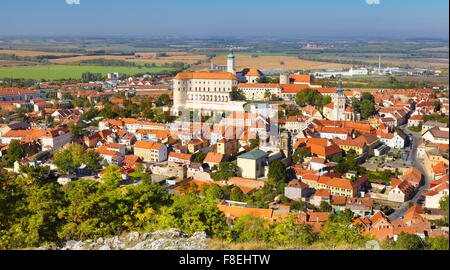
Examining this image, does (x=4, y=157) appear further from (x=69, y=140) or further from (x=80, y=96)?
(x=80, y=96)

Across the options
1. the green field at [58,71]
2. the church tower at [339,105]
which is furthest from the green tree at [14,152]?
the green field at [58,71]

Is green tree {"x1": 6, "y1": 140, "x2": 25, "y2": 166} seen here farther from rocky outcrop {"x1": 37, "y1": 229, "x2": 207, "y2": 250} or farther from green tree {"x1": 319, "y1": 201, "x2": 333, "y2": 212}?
rocky outcrop {"x1": 37, "y1": 229, "x2": 207, "y2": 250}

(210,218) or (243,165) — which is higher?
(210,218)

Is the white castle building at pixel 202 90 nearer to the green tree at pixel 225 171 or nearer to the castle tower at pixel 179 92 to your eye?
the castle tower at pixel 179 92

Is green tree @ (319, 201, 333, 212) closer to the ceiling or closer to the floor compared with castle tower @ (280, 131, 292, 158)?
closer to the floor

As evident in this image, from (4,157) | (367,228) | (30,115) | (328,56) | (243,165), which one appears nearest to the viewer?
(367,228)

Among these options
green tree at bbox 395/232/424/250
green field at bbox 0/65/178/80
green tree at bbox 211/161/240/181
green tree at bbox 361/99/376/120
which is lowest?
green tree at bbox 211/161/240/181

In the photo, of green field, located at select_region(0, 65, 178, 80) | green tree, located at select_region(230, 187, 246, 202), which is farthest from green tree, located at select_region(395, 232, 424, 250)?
green field, located at select_region(0, 65, 178, 80)

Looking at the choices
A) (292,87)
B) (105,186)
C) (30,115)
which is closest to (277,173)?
(105,186)
